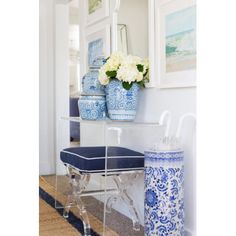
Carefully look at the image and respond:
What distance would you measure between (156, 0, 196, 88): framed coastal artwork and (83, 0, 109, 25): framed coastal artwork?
67 centimetres

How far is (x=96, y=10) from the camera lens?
2938 millimetres

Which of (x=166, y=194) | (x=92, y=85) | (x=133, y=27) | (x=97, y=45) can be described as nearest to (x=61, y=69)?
(x=97, y=45)

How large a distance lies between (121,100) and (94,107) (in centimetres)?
22

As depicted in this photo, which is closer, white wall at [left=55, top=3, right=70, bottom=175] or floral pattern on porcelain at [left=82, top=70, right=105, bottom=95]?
floral pattern on porcelain at [left=82, top=70, right=105, bottom=95]

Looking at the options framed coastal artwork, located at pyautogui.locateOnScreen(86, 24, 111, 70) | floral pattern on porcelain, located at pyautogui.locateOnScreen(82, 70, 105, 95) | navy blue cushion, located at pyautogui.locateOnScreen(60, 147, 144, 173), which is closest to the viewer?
navy blue cushion, located at pyautogui.locateOnScreen(60, 147, 144, 173)

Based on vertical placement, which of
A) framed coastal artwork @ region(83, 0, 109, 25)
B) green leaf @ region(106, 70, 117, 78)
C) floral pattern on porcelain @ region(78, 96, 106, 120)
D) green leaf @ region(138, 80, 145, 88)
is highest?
framed coastal artwork @ region(83, 0, 109, 25)

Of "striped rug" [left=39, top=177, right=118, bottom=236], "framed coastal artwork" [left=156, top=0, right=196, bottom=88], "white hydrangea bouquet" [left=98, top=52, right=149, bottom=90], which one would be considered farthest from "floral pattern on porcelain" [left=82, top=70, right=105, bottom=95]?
"striped rug" [left=39, top=177, right=118, bottom=236]

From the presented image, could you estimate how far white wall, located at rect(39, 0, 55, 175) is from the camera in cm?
333

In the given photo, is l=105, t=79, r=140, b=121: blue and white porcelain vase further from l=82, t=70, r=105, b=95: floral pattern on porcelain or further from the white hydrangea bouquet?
l=82, t=70, r=105, b=95: floral pattern on porcelain

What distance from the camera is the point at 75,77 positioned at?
3270 millimetres

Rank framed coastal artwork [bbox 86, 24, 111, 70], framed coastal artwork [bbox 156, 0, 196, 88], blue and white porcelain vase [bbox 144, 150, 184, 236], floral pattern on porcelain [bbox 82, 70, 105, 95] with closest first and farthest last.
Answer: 1. blue and white porcelain vase [bbox 144, 150, 184, 236]
2. framed coastal artwork [bbox 156, 0, 196, 88]
3. floral pattern on porcelain [bbox 82, 70, 105, 95]
4. framed coastal artwork [bbox 86, 24, 111, 70]
